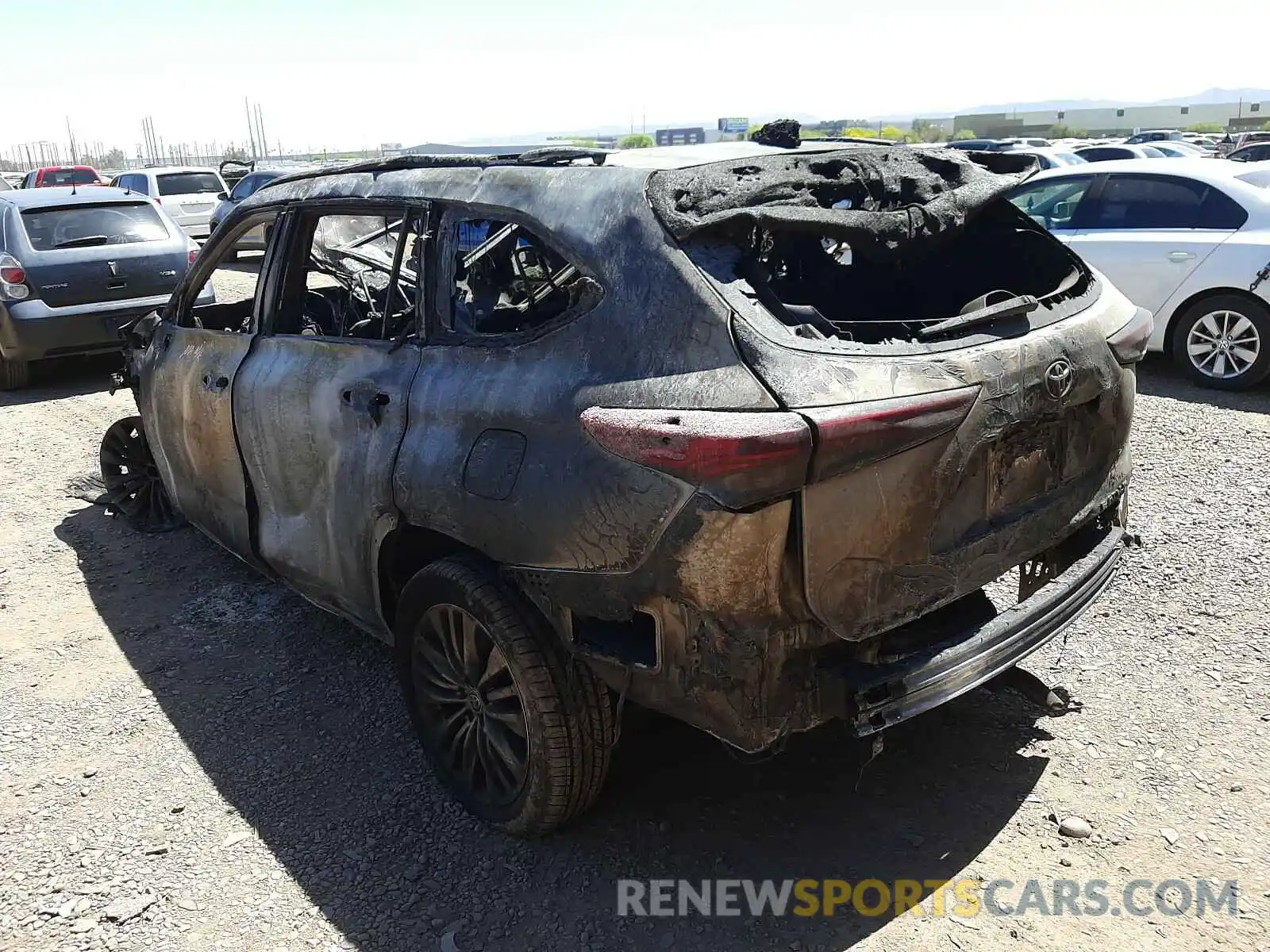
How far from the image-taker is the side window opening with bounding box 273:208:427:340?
3.30m

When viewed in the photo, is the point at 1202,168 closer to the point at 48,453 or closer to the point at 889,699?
the point at 889,699

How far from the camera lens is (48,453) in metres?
7.31

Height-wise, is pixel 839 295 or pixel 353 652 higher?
pixel 839 295

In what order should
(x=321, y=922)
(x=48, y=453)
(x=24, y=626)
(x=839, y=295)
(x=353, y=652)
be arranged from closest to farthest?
(x=321, y=922)
(x=839, y=295)
(x=353, y=652)
(x=24, y=626)
(x=48, y=453)

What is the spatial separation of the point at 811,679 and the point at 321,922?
4.94ft

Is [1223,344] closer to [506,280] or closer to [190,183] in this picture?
[506,280]

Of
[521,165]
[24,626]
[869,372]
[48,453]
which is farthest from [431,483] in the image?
[48,453]

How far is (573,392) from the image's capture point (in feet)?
8.46

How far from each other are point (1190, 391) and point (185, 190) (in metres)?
18.6

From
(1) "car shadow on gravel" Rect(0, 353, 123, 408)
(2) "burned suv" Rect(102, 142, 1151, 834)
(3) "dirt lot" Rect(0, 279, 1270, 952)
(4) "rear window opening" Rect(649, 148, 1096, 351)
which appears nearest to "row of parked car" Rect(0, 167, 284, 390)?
(1) "car shadow on gravel" Rect(0, 353, 123, 408)

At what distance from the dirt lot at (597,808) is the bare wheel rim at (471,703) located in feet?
0.57

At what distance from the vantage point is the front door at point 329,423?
3189 mm

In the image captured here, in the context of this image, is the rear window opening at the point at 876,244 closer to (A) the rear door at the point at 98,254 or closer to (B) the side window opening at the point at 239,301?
(B) the side window opening at the point at 239,301

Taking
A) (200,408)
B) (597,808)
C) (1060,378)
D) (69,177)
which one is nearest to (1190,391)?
(1060,378)
